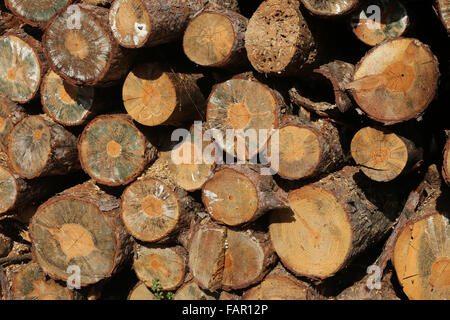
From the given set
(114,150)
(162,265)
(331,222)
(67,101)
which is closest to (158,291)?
(162,265)

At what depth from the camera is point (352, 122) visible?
131 inches

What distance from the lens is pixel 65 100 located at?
3.95m

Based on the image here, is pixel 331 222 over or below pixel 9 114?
below

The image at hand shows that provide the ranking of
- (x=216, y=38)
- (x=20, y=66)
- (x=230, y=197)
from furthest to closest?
(x=20, y=66), (x=230, y=197), (x=216, y=38)

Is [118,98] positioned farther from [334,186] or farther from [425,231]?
[425,231]

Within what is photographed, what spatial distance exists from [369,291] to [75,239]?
2456mm

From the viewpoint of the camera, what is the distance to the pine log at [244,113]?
10.8 feet

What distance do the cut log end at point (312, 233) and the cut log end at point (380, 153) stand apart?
367 millimetres

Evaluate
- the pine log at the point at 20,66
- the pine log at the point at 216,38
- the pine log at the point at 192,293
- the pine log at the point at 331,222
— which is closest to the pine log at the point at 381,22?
the pine log at the point at 216,38

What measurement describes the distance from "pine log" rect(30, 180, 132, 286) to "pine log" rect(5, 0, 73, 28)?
4.79ft

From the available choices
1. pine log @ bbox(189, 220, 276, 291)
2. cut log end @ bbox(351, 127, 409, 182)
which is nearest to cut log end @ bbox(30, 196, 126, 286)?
pine log @ bbox(189, 220, 276, 291)

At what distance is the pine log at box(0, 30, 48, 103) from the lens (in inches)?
160

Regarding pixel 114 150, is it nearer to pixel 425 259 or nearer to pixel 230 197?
pixel 230 197
